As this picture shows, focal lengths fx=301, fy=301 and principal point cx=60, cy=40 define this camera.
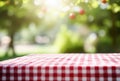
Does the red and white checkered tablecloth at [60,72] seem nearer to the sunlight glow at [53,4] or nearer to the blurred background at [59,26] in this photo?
the blurred background at [59,26]

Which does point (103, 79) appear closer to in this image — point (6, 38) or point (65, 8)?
point (65, 8)

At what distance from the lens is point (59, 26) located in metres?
4.41

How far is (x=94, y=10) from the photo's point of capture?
4.27 meters

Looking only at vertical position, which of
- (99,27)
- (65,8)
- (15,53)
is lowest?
(15,53)

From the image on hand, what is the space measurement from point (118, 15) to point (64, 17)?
0.78 metres

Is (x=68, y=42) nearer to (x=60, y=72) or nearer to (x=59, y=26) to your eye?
(x=59, y=26)

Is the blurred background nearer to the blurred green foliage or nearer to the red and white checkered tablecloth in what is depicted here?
the blurred green foliage

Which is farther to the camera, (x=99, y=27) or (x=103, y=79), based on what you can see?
(x=99, y=27)

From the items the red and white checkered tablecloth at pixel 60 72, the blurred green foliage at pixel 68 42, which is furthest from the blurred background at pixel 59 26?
the red and white checkered tablecloth at pixel 60 72

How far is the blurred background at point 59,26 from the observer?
4281 millimetres

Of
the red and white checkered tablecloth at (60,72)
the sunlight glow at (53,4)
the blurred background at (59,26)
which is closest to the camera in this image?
the red and white checkered tablecloth at (60,72)

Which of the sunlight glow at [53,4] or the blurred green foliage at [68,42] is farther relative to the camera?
the sunlight glow at [53,4]

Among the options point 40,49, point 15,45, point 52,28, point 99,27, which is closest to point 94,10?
point 99,27

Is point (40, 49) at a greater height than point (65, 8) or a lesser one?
lesser
